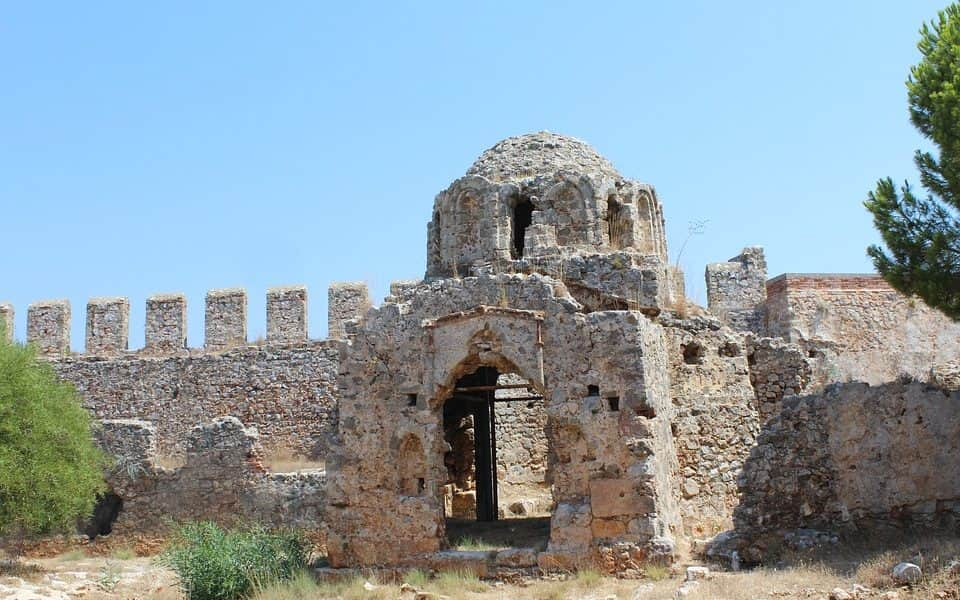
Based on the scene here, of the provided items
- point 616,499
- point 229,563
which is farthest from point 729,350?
point 229,563

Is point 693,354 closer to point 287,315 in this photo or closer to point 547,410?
point 547,410

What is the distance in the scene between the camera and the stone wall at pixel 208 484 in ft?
63.9

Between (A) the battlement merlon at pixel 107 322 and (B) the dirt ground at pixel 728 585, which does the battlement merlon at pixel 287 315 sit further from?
(B) the dirt ground at pixel 728 585

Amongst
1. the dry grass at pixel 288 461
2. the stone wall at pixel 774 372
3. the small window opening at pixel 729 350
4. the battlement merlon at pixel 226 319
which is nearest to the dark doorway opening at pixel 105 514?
the dry grass at pixel 288 461

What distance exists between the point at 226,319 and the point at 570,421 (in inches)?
612

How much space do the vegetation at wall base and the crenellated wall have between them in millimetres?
7071

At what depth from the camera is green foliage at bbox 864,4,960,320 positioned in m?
12.5

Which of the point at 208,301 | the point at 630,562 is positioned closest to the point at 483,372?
the point at 630,562

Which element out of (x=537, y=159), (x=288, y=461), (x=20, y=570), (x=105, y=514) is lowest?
(x=20, y=570)

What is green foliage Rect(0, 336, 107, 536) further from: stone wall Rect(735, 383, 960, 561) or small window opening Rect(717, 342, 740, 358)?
stone wall Rect(735, 383, 960, 561)

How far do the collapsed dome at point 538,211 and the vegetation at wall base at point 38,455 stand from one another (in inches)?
287

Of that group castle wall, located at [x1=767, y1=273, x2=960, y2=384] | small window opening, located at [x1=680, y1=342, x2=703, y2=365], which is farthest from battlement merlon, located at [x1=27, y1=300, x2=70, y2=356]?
small window opening, located at [x1=680, y1=342, x2=703, y2=365]

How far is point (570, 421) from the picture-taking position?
13242 mm

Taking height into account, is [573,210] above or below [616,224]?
above
